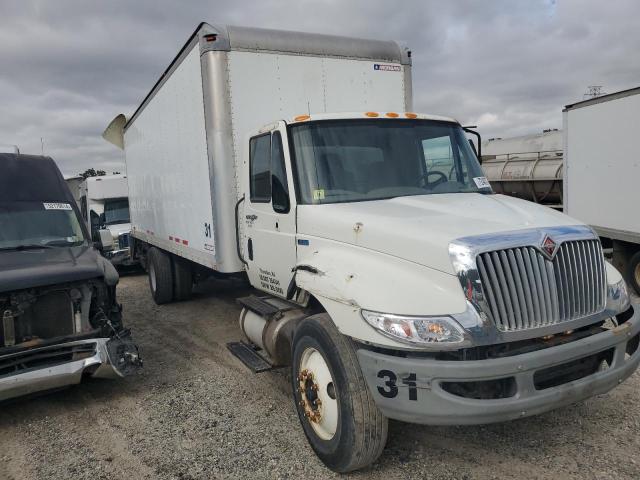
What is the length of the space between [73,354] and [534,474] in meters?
3.95

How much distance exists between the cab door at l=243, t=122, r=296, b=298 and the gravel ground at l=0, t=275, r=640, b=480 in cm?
115

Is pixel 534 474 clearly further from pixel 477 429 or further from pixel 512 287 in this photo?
pixel 512 287

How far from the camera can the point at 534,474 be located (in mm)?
3473

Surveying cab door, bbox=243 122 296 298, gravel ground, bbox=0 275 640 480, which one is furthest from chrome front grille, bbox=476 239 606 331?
cab door, bbox=243 122 296 298

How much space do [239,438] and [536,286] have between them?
8.48 ft

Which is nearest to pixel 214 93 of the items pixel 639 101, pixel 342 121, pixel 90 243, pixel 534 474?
pixel 342 121

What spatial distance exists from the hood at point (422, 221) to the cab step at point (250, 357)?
1266 millimetres

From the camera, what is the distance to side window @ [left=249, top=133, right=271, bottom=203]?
4.77 m

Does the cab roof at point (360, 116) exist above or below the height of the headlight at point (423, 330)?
above

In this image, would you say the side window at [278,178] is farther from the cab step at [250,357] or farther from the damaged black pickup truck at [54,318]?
the damaged black pickup truck at [54,318]

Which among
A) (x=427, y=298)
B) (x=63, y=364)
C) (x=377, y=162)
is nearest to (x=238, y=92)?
(x=377, y=162)

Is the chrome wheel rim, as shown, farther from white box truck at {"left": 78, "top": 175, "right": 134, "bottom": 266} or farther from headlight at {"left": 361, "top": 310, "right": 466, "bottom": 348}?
white box truck at {"left": 78, "top": 175, "right": 134, "bottom": 266}

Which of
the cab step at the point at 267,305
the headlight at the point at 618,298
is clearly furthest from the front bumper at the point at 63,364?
the headlight at the point at 618,298

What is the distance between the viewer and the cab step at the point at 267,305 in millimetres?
4699
